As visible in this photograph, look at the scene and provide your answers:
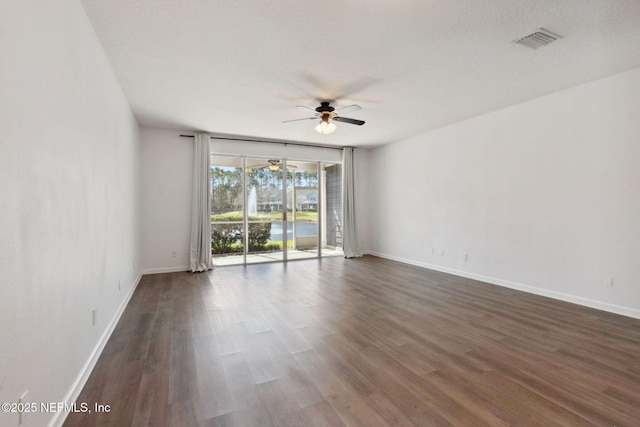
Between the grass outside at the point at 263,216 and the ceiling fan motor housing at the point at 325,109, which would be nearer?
the ceiling fan motor housing at the point at 325,109

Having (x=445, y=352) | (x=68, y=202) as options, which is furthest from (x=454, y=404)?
(x=68, y=202)

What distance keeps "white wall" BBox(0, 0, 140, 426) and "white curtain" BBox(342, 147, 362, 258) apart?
521 cm

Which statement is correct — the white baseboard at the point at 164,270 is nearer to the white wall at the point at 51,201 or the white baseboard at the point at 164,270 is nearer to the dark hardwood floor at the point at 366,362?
the dark hardwood floor at the point at 366,362

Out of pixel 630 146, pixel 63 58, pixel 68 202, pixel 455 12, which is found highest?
pixel 455 12

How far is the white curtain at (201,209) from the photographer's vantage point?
580 centimetres

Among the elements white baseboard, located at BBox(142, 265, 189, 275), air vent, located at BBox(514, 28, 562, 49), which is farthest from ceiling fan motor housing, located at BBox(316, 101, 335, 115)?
white baseboard, located at BBox(142, 265, 189, 275)

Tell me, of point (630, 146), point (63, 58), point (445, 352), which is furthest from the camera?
point (630, 146)

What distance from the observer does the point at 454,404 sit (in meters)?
1.87

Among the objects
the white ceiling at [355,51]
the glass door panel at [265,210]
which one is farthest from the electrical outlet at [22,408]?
the glass door panel at [265,210]

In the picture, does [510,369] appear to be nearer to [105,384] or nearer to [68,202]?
[105,384]

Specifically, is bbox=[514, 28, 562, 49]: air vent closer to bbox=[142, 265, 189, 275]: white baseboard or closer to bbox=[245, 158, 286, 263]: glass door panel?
bbox=[245, 158, 286, 263]: glass door panel

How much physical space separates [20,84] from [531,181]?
532 centimetres

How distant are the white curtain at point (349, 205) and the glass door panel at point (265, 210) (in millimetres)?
1577

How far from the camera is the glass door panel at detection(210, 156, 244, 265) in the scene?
6215mm
